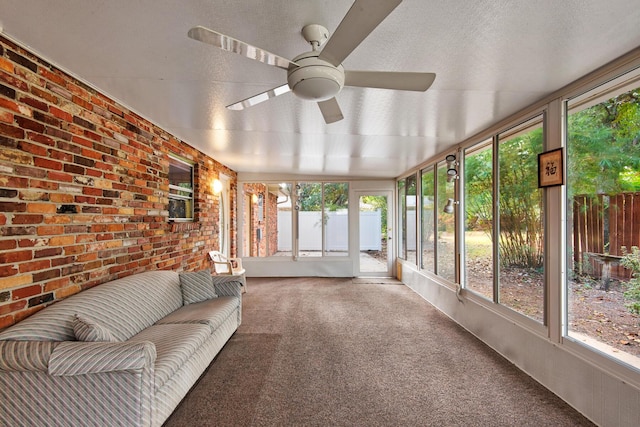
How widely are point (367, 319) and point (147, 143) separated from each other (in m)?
3.24

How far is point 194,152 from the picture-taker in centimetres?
427

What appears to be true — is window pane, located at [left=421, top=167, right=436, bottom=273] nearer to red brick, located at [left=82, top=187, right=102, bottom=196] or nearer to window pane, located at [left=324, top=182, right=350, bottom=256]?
window pane, located at [left=324, top=182, right=350, bottom=256]

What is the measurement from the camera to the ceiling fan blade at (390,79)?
156 cm

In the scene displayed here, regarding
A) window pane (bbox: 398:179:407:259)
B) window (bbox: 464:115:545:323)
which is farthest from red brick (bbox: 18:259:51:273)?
window pane (bbox: 398:179:407:259)

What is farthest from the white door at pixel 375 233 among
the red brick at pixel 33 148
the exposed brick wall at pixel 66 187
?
the red brick at pixel 33 148

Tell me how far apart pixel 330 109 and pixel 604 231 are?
6.60ft

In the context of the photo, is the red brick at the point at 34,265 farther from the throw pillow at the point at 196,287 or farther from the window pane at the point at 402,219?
the window pane at the point at 402,219

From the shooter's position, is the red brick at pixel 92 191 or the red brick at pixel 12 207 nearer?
the red brick at pixel 12 207

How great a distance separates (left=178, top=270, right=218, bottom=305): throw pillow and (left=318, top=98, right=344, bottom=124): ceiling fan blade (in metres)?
2.18

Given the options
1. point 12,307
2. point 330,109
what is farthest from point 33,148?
point 330,109

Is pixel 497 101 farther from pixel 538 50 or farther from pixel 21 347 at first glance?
pixel 21 347

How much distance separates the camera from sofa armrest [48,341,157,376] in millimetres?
1546

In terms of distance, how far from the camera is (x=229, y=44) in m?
1.26

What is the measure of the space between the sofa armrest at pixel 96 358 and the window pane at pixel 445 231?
3614 mm
